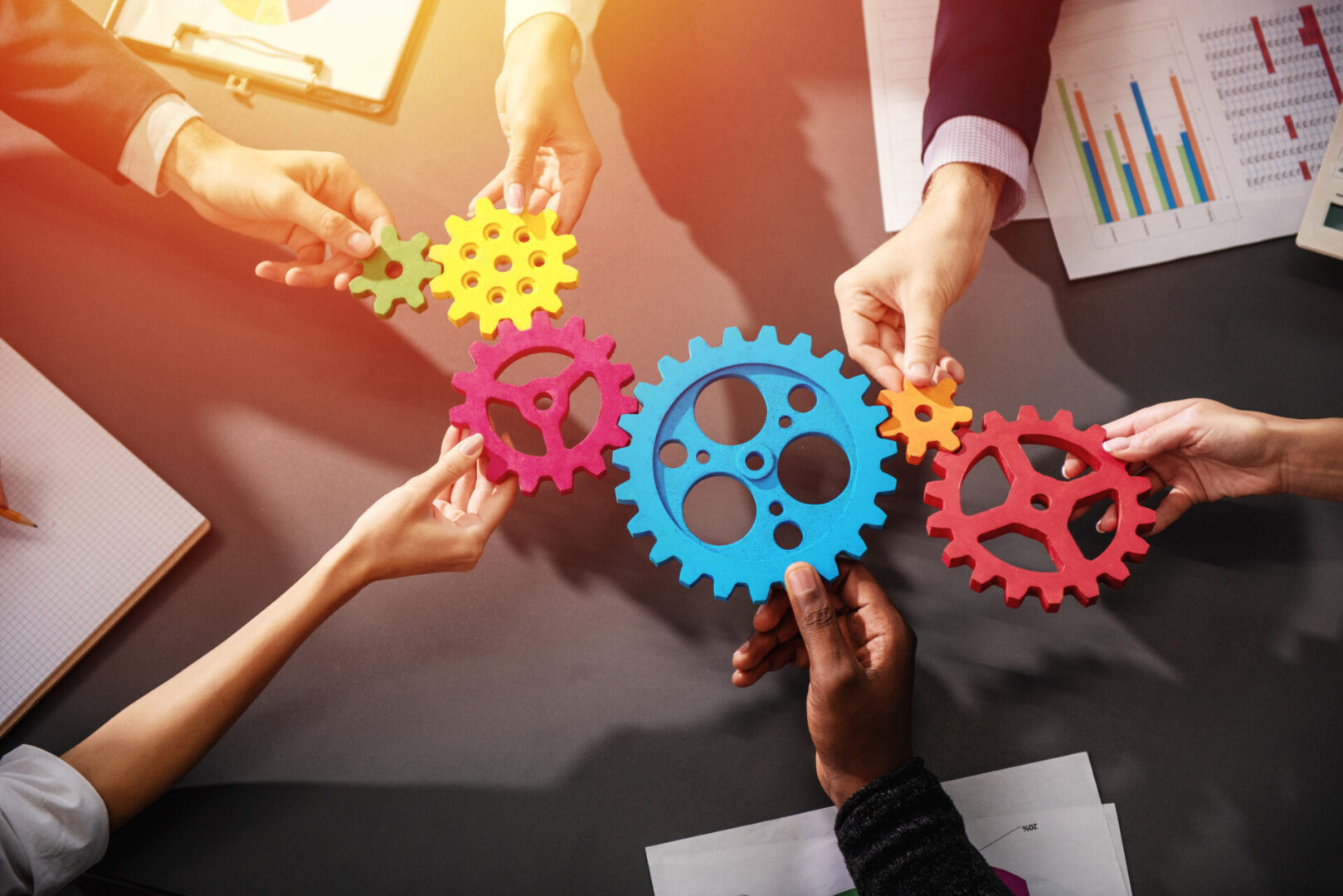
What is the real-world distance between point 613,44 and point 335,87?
1.55 ft

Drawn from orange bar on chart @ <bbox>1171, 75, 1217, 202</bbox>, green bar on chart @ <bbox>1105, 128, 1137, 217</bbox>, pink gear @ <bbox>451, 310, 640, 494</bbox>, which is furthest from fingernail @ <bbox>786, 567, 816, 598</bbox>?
orange bar on chart @ <bbox>1171, 75, 1217, 202</bbox>

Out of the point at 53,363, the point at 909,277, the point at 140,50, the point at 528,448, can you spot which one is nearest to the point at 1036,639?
the point at 909,277

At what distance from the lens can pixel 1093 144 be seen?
1.20m

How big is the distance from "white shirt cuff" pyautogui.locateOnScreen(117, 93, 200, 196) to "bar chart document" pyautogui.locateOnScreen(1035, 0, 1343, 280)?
4.43ft

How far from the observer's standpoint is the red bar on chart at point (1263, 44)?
3.93ft

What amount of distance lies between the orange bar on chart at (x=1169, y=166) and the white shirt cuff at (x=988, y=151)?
0.25 m

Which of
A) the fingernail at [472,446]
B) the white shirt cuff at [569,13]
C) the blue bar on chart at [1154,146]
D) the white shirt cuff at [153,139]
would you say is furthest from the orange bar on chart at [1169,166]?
the white shirt cuff at [153,139]

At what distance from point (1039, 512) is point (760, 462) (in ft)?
1.12

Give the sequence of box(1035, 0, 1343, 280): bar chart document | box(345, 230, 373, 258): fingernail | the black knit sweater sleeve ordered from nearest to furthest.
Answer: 1. the black knit sweater sleeve
2. box(345, 230, 373, 258): fingernail
3. box(1035, 0, 1343, 280): bar chart document

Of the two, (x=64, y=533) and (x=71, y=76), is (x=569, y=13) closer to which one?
(x=71, y=76)

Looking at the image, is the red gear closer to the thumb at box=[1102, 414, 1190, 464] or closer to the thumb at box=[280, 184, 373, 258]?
the thumb at box=[1102, 414, 1190, 464]

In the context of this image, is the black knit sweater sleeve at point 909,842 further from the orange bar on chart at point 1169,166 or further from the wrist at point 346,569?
the orange bar on chart at point 1169,166

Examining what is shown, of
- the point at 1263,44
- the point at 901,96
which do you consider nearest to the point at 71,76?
the point at 901,96

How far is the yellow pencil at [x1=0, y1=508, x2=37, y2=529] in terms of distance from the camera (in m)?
1.04
